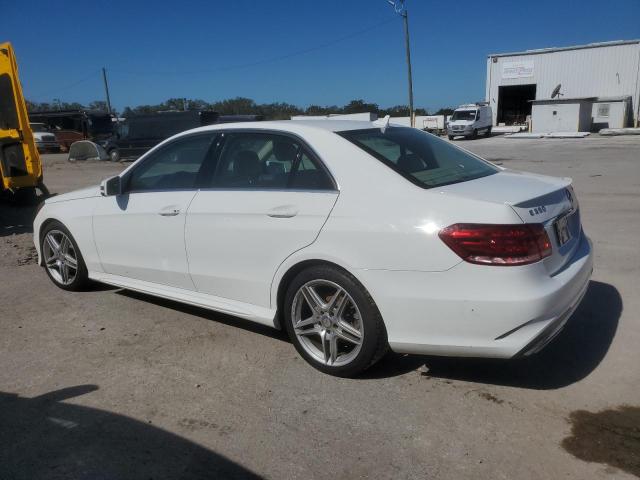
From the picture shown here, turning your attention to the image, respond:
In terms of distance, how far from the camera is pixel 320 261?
3.35 meters

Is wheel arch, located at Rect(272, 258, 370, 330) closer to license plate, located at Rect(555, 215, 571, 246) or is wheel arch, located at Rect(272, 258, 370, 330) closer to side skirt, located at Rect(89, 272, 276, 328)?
side skirt, located at Rect(89, 272, 276, 328)

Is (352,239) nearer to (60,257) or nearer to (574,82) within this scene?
(60,257)

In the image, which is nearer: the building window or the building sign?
the building window

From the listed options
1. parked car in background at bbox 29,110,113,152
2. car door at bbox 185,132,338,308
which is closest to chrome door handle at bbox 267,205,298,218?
car door at bbox 185,132,338,308

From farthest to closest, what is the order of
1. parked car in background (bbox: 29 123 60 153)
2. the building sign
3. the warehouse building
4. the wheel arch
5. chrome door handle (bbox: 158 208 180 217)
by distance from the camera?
the building sign, the warehouse building, parked car in background (bbox: 29 123 60 153), chrome door handle (bbox: 158 208 180 217), the wheel arch

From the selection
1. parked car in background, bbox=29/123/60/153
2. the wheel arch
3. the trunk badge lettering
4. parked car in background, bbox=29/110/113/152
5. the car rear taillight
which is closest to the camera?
the car rear taillight

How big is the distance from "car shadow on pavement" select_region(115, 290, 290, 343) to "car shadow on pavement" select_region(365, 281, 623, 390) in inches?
38.4

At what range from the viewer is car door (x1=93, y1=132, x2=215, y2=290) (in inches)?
163

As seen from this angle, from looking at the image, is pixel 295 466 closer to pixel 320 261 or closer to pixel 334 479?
pixel 334 479

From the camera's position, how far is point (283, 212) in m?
3.48

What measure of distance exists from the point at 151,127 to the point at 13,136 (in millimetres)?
16086

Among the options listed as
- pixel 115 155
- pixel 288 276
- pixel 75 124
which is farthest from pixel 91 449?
pixel 75 124

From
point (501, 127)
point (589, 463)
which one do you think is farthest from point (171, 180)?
point (501, 127)

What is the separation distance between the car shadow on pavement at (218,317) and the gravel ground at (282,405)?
0.09ft
